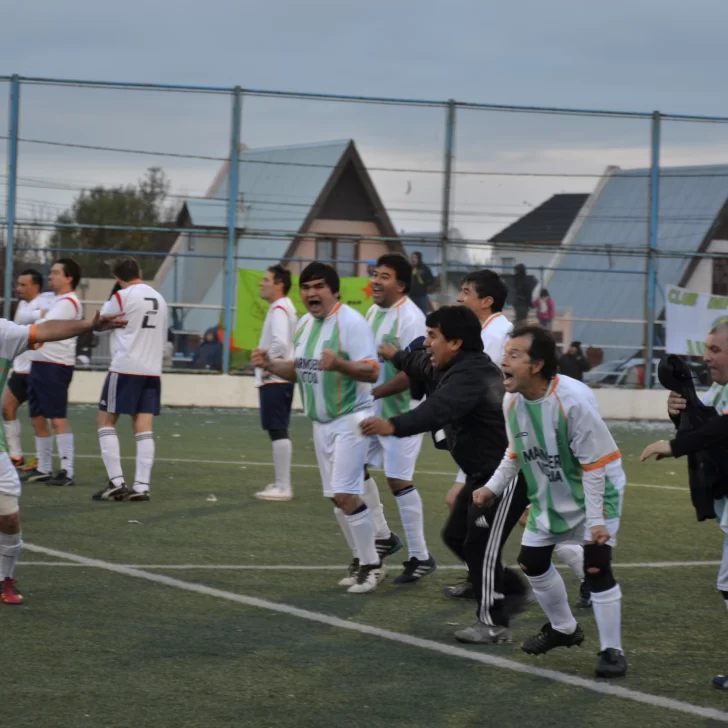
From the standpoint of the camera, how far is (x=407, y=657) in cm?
606

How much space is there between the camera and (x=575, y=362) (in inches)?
846

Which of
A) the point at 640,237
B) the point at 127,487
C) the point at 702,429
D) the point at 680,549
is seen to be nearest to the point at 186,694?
the point at 702,429

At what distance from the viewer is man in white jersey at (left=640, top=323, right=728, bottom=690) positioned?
19.0ft

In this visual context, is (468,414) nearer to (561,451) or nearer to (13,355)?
(561,451)

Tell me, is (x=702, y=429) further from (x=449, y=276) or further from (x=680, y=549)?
(x=449, y=276)

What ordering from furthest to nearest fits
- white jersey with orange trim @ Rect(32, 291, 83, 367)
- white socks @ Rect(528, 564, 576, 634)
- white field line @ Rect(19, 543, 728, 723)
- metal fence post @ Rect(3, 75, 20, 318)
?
1. metal fence post @ Rect(3, 75, 20, 318)
2. white jersey with orange trim @ Rect(32, 291, 83, 367)
3. white socks @ Rect(528, 564, 576, 634)
4. white field line @ Rect(19, 543, 728, 723)

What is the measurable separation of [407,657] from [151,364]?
243 inches

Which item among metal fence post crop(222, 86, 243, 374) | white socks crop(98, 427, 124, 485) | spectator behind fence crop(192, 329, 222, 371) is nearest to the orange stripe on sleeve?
white socks crop(98, 427, 124, 485)

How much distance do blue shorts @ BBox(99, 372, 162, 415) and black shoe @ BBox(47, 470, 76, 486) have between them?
1.06 metres

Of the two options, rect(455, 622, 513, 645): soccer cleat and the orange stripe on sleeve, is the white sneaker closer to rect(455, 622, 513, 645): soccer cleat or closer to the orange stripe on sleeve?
rect(455, 622, 513, 645): soccer cleat

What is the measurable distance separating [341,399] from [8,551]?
85.8 inches

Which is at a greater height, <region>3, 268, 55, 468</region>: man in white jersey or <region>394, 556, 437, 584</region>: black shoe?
<region>3, 268, 55, 468</region>: man in white jersey

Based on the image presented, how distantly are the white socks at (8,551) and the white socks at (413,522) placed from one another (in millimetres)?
2550

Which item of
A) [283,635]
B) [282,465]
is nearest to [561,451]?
[283,635]
